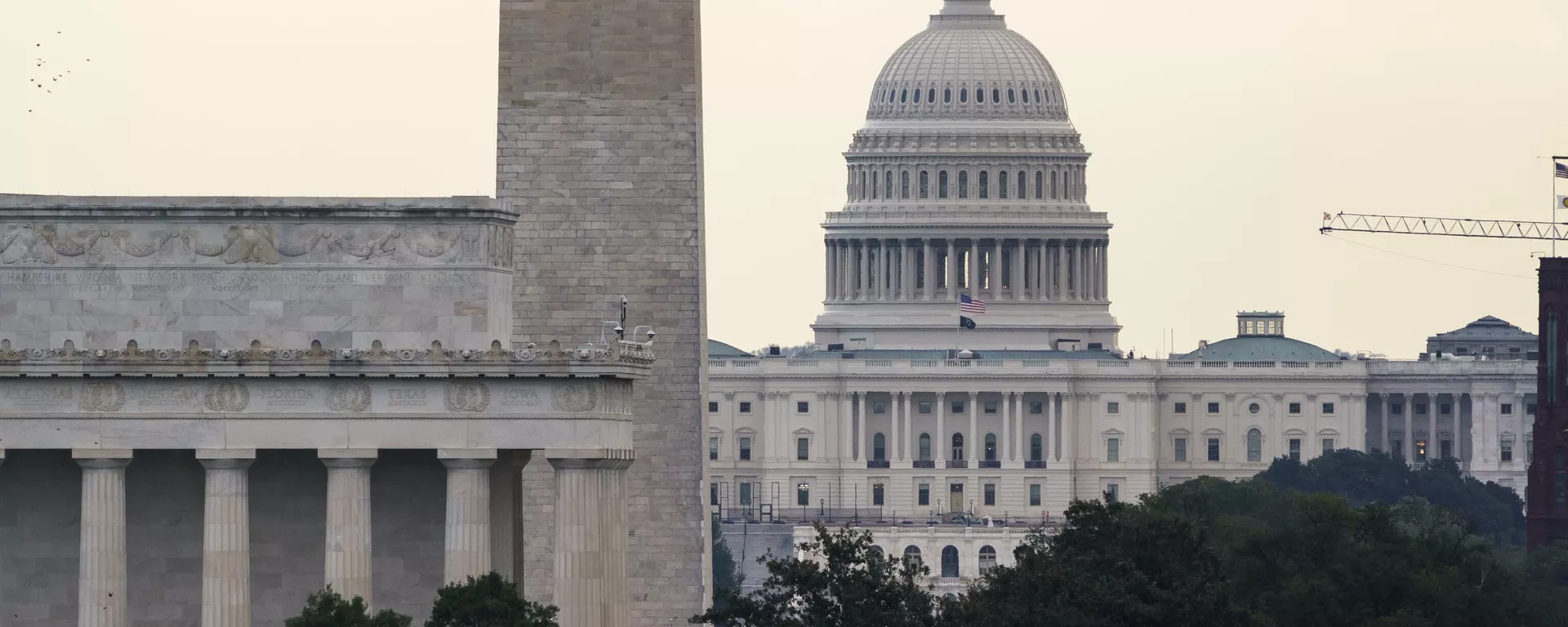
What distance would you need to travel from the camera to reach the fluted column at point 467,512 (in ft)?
333

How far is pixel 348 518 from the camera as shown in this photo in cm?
10162

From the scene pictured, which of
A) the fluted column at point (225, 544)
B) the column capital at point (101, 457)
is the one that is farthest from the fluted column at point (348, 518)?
the column capital at point (101, 457)

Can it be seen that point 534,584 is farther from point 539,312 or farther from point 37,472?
point 37,472

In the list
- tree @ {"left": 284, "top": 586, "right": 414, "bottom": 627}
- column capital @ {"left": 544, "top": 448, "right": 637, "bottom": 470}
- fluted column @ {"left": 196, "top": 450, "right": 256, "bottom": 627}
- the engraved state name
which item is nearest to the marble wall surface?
the engraved state name

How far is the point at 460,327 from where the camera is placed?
345ft

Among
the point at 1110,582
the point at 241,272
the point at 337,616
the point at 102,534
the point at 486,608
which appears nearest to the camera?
the point at 337,616

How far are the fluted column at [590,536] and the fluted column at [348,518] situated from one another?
13.6 ft

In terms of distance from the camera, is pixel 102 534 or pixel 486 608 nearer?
pixel 486 608

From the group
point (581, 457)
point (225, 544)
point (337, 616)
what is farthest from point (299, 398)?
point (581, 457)

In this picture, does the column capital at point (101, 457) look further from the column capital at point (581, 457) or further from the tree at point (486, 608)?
the column capital at point (581, 457)

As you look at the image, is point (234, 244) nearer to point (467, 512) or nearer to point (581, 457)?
point (467, 512)

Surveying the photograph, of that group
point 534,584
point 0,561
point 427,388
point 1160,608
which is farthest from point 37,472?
point 1160,608

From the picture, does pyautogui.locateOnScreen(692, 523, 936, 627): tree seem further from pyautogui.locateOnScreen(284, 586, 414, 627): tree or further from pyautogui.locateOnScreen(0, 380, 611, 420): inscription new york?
pyautogui.locateOnScreen(284, 586, 414, 627): tree

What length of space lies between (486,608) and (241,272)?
1211cm
